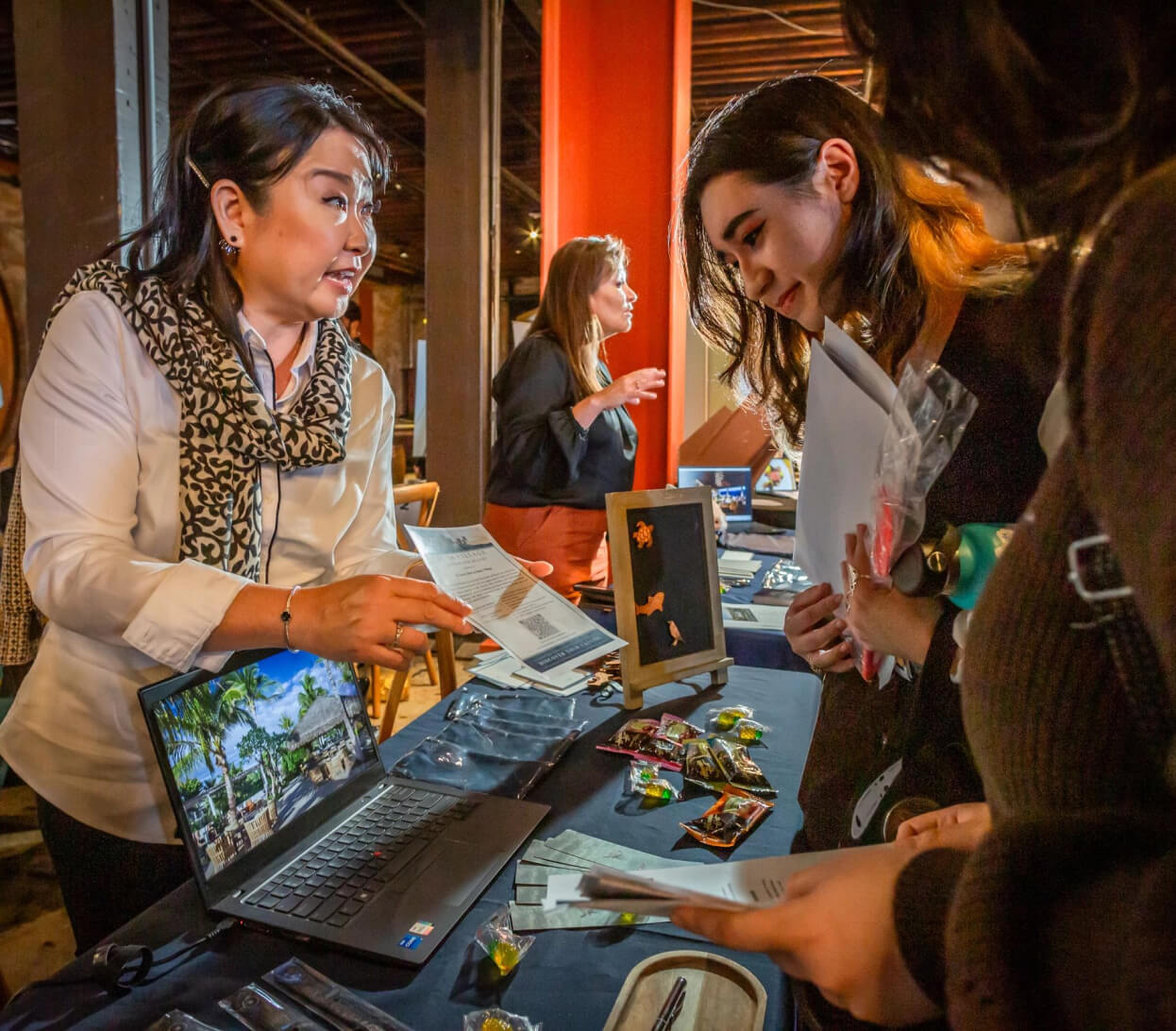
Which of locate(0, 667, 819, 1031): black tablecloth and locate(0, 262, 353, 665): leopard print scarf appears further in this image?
locate(0, 262, 353, 665): leopard print scarf

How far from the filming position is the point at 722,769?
45.2 inches

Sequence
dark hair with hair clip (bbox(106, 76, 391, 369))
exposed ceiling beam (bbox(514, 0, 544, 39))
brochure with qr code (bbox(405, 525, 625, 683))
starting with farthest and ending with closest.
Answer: exposed ceiling beam (bbox(514, 0, 544, 39)), dark hair with hair clip (bbox(106, 76, 391, 369)), brochure with qr code (bbox(405, 525, 625, 683))

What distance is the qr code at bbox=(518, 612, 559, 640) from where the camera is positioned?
1.11 metres

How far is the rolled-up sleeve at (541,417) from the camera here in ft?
8.64

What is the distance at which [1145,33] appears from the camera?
1.29ft

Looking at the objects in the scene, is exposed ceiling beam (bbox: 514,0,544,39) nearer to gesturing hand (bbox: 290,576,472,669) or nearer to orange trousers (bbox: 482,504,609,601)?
orange trousers (bbox: 482,504,609,601)

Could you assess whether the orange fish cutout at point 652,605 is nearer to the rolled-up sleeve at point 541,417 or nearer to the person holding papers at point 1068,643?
the person holding papers at point 1068,643

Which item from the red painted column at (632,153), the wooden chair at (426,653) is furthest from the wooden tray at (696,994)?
the red painted column at (632,153)

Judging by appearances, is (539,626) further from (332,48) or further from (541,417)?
(332,48)

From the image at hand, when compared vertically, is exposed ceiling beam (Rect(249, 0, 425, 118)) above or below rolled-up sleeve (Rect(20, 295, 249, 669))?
above

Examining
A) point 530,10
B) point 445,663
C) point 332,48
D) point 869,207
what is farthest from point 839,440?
point 332,48

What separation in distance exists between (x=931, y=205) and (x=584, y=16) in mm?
3169

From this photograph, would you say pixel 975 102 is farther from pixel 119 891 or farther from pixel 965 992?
pixel 119 891

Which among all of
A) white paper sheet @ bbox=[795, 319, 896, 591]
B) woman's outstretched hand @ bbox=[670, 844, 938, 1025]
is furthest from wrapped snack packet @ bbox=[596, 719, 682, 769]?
woman's outstretched hand @ bbox=[670, 844, 938, 1025]
